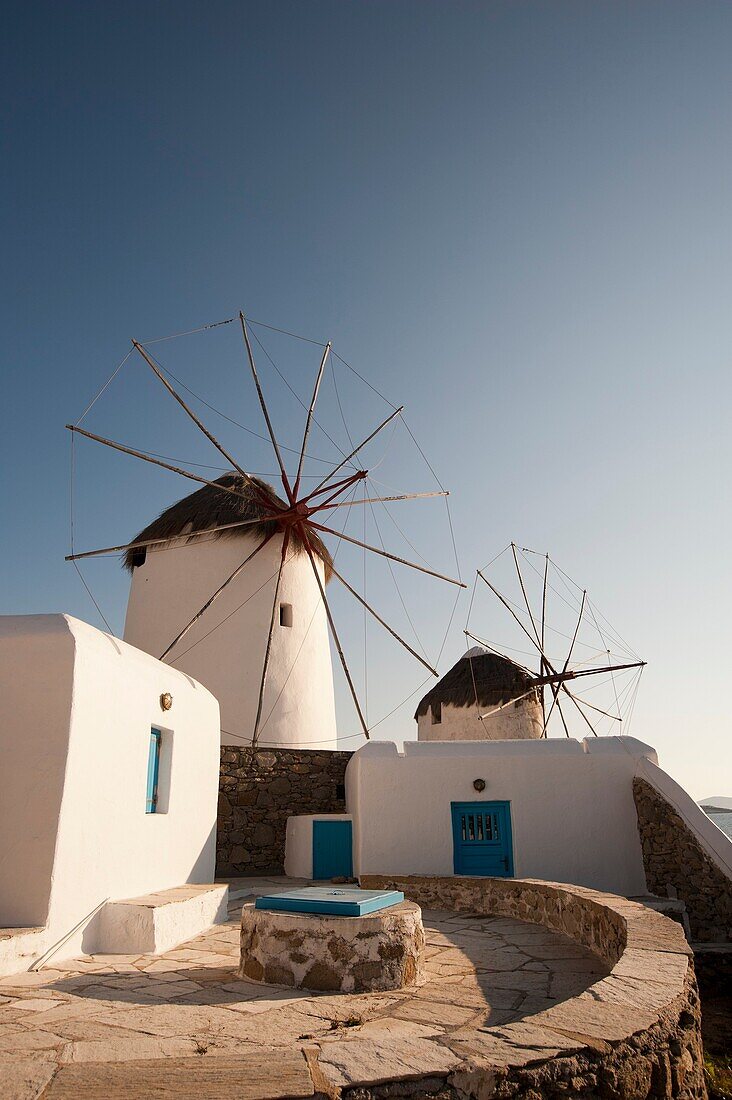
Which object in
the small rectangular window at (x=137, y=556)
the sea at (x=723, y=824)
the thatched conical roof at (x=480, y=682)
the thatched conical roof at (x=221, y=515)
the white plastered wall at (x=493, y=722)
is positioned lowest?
the sea at (x=723, y=824)

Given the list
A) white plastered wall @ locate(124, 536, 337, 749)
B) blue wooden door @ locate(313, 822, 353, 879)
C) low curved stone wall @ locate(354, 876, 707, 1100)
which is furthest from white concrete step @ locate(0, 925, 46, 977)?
white plastered wall @ locate(124, 536, 337, 749)

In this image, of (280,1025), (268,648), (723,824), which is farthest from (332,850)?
(723,824)

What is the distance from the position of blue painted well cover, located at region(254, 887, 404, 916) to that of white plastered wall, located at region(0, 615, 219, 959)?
4.99 ft

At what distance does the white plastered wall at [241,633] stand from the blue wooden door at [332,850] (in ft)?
9.14

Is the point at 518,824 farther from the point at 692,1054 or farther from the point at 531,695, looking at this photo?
the point at 531,695

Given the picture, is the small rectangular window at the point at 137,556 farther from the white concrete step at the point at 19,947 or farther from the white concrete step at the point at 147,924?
the white concrete step at the point at 19,947

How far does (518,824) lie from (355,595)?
5.44 metres

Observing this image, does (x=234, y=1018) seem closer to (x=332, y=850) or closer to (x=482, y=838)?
(x=482, y=838)

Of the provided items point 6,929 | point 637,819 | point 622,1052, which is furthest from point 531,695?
point 622,1052

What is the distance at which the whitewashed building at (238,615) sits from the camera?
42.9ft

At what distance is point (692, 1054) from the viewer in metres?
2.88

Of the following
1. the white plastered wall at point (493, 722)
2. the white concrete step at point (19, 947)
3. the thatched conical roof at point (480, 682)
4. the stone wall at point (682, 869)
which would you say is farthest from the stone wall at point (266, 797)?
the thatched conical roof at point (480, 682)

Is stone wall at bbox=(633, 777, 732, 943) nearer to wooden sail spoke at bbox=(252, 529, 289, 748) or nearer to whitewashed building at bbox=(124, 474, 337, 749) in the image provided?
wooden sail spoke at bbox=(252, 529, 289, 748)

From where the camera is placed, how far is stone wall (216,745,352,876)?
34.5 ft
